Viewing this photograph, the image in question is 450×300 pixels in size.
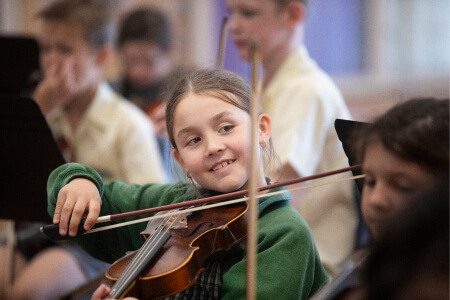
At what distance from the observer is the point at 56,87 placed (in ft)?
5.57

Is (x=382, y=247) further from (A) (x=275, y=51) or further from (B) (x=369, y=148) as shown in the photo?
(A) (x=275, y=51)

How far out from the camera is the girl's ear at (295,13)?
1.55 m

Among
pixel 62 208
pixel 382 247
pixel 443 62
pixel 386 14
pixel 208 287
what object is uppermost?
pixel 382 247

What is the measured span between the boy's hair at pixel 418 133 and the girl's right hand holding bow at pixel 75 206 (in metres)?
0.42

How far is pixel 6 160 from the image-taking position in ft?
3.81

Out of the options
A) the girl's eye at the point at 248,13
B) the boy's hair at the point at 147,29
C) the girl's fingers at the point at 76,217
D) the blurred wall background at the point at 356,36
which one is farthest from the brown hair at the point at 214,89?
the blurred wall background at the point at 356,36

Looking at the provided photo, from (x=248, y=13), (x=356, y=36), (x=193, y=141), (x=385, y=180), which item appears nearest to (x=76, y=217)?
(x=193, y=141)

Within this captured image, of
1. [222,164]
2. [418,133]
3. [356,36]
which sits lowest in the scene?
[356,36]

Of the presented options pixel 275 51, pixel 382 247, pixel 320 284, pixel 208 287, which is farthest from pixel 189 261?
pixel 275 51

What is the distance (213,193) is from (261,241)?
0.14m

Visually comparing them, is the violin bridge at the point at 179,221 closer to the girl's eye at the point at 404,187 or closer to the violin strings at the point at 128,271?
the violin strings at the point at 128,271

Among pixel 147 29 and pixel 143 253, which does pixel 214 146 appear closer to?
pixel 143 253

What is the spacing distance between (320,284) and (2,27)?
3439mm

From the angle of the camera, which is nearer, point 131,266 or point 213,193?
point 131,266
